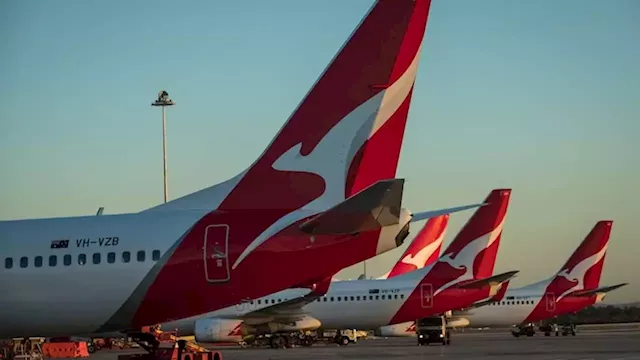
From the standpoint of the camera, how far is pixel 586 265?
50938 mm

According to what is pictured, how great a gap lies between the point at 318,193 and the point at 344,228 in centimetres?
142

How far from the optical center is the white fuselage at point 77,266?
17.2 metres

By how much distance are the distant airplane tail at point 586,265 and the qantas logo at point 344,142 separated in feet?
113

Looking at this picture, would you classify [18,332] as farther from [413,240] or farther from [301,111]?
[413,240]

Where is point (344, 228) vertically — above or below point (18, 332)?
above

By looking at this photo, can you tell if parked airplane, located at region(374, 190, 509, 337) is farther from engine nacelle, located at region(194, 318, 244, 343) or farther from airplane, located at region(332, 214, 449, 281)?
engine nacelle, located at region(194, 318, 244, 343)

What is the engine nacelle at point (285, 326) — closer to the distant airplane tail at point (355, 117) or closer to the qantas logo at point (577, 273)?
the qantas logo at point (577, 273)

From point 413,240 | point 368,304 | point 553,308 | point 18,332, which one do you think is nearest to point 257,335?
point 368,304

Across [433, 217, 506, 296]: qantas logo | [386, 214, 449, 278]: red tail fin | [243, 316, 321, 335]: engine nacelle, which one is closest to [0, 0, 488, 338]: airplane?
[243, 316, 321, 335]: engine nacelle

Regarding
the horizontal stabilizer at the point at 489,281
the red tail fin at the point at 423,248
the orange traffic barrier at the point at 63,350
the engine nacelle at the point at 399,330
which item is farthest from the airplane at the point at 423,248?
the orange traffic barrier at the point at 63,350

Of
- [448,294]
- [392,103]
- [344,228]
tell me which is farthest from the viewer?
[448,294]

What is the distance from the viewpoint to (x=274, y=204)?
1708cm

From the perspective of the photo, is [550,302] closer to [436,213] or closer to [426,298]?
[426,298]

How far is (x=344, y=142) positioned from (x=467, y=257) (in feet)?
87.8
